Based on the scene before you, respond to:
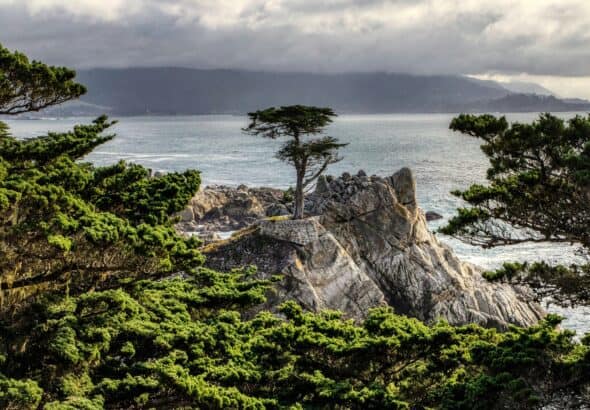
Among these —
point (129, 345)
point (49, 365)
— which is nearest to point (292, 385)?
point (129, 345)

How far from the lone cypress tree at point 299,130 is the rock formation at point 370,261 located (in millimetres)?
2264

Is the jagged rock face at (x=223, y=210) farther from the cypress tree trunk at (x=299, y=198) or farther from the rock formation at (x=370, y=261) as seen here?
the cypress tree trunk at (x=299, y=198)

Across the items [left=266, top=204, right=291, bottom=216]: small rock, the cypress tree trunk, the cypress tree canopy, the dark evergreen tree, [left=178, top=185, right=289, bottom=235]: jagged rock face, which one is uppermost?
the cypress tree canopy

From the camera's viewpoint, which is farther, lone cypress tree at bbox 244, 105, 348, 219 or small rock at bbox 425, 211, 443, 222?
small rock at bbox 425, 211, 443, 222

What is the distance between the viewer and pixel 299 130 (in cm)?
3053

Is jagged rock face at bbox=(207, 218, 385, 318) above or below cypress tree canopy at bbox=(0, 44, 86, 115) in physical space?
below

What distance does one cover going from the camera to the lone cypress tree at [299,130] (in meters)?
A: 29.7

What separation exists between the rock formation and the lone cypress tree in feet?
7.43

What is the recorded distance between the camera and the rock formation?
94.1 feet

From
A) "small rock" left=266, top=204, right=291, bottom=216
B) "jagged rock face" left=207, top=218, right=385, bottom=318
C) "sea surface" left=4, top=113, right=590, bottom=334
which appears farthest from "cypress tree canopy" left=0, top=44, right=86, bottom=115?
"sea surface" left=4, top=113, right=590, bottom=334

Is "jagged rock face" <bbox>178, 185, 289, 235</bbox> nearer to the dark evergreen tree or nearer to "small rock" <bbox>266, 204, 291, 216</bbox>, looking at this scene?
"small rock" <bbox>266, 204, 291, 216</bbox>

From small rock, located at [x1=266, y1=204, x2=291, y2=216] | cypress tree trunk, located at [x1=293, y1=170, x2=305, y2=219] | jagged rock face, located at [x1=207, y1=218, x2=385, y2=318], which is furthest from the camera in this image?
small rock, located at [x1=266, y1=204, x2=291, y2=216]

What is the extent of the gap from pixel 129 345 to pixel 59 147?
433cm

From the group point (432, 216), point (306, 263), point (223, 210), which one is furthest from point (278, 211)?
point (432, 216)
